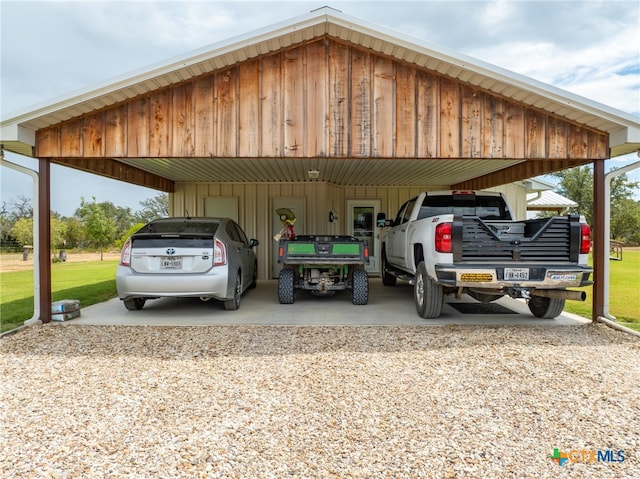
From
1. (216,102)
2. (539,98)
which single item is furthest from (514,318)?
(216,102)

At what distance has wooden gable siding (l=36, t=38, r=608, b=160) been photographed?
223 inches

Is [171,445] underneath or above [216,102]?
underneath

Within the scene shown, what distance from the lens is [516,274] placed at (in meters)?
5.16

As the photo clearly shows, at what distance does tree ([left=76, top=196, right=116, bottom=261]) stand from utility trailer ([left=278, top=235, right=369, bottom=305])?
67.5 ft

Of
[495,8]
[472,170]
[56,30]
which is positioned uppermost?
[56,30]

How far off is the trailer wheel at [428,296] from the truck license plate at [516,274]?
3.61ft

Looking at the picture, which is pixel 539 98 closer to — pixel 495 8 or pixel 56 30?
pixel 495 8

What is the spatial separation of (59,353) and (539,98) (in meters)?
7.20

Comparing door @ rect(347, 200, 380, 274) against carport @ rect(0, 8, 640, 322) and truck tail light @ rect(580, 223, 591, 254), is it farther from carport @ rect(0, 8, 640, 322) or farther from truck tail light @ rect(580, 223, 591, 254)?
truck tail light @ rect(580, 223, 591, 254)

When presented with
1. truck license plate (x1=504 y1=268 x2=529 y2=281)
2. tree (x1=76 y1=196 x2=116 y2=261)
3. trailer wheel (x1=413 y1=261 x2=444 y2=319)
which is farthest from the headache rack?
tree (x1=76 y1=196 x2=116 y2=261)

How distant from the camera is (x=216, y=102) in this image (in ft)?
18.7

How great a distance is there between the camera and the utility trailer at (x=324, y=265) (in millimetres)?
7035

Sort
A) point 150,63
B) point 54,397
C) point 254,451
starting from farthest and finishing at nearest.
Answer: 1. point 150,63
2. point 54,397
3. point 254,451
